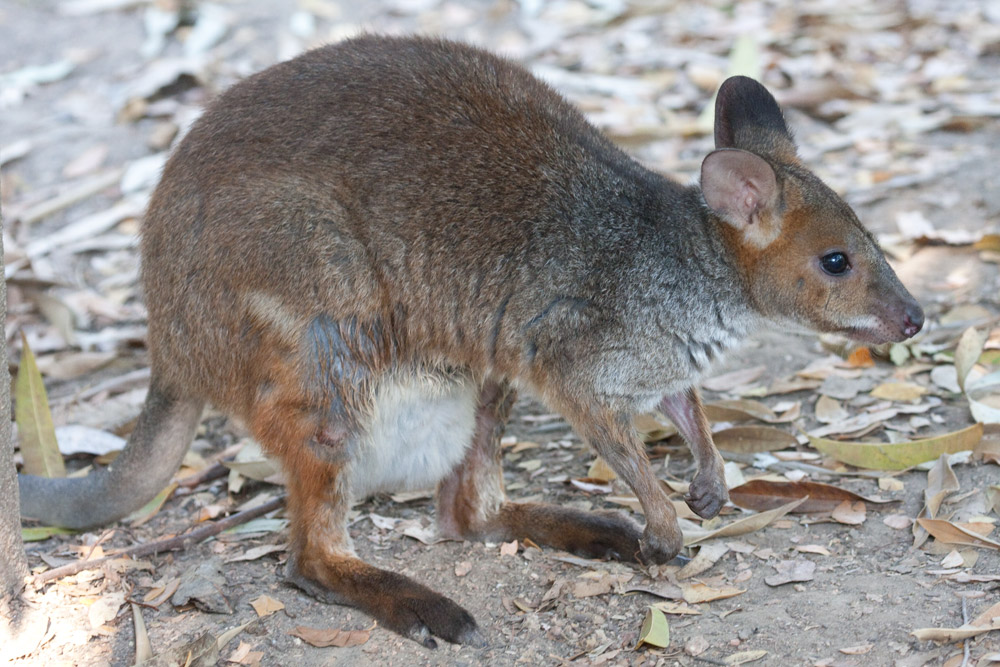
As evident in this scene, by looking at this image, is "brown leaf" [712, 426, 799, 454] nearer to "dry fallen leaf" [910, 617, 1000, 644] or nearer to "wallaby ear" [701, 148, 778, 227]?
"wallaby ear" [701, 148, 778, 227]

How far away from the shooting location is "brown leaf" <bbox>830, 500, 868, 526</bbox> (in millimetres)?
3359

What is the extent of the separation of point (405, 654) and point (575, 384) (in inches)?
33.7

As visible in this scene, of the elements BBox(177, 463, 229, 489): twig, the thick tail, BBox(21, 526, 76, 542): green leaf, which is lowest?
BBox(177, 463, 229, 489): twig

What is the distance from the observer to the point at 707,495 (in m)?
3.27

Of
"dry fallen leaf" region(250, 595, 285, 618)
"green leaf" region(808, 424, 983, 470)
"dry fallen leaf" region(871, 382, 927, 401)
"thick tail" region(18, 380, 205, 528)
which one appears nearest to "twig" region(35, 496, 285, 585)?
"thick tail" region(18, 380, 205, 528)

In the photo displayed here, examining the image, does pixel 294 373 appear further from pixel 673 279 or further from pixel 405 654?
pixel 673 279

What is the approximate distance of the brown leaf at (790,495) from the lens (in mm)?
3441

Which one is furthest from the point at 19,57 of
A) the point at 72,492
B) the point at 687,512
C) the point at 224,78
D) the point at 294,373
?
the point at 687,512

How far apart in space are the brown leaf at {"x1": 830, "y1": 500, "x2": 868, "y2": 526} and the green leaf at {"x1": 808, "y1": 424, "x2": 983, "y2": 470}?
20cm

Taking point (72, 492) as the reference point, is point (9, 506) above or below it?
above

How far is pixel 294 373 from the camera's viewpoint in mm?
3123

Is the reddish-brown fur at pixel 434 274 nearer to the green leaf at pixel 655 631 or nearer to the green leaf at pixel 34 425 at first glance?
the green leaf at pixel 655 631

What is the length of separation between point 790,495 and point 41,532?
2328 mm

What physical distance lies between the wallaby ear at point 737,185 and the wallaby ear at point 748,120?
289mm
